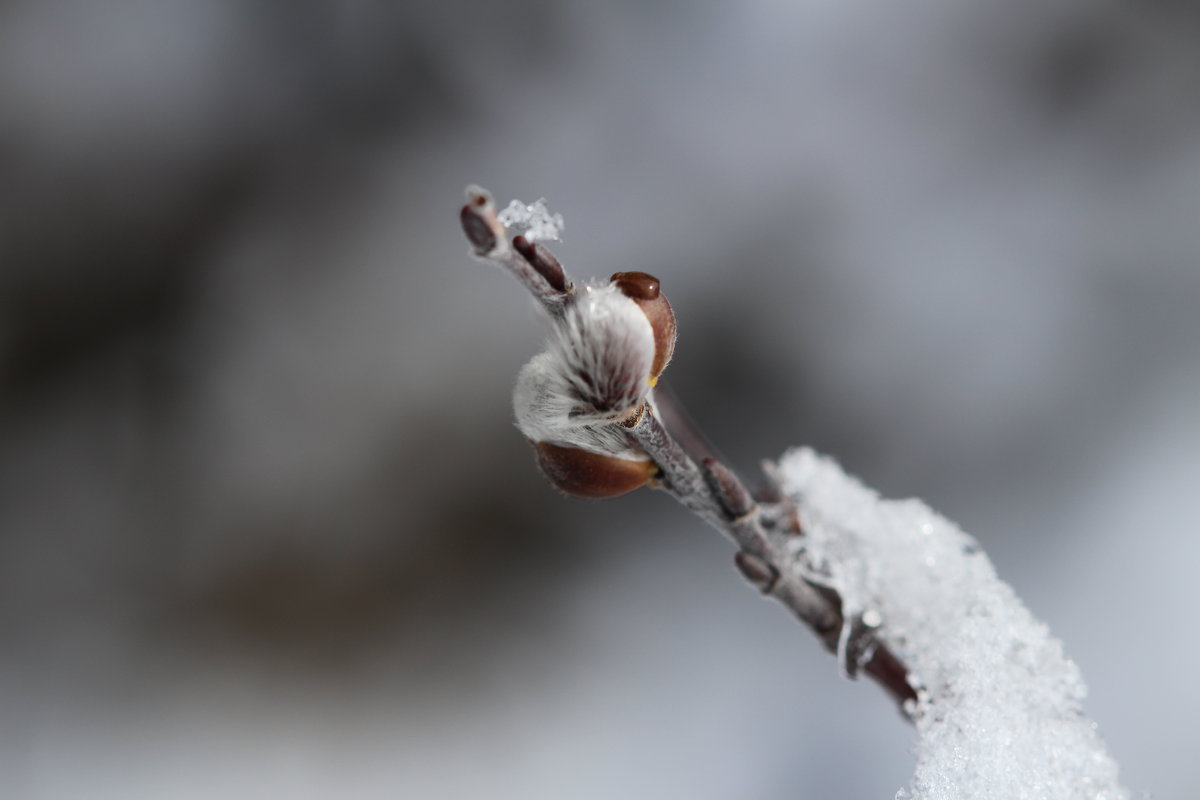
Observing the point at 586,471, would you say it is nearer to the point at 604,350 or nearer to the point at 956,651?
the point at 604,350

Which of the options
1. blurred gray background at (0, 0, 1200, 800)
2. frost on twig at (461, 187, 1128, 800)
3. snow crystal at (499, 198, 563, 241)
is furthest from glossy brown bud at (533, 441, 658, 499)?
blurred gray background at (0, 0, 1200, 800)

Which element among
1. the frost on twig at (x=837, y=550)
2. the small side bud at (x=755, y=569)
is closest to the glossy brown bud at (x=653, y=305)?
the frost on twig at (x=837, y=550)

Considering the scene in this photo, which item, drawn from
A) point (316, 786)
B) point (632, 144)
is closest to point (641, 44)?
point (632, 144)

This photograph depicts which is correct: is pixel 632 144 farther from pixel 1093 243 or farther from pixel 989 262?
pixel 1093 243

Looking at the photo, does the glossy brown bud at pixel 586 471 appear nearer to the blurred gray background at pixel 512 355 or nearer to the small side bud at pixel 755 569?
the small side bud at pixel 755 569

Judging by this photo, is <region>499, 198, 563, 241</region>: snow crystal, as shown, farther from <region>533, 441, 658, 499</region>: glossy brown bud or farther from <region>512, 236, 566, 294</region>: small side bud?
<region>533, 441, 658, 499</region>: glossy brown bud

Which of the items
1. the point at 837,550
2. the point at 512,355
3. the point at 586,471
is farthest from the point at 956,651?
the point at 512,355
